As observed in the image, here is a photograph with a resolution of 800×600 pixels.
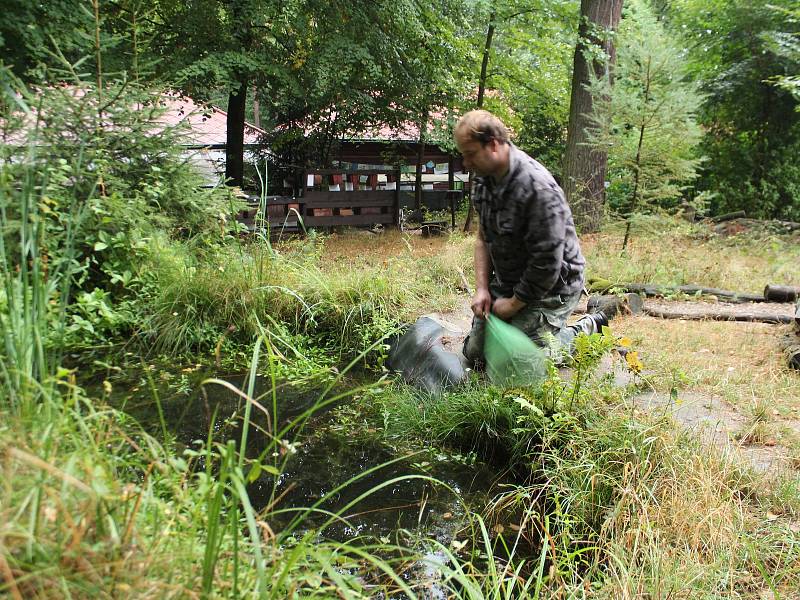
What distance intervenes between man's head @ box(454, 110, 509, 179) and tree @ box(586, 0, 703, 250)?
16.6 feet

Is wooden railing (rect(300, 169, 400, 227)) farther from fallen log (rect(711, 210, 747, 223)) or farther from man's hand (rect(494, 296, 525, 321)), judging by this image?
man's hand (rect(494, 296, 525, 321))

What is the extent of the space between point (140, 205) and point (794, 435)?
521 centimetres

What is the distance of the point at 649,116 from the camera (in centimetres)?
770

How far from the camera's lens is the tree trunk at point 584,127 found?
31.8ft

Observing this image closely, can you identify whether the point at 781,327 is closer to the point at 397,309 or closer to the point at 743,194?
the point at 397,309

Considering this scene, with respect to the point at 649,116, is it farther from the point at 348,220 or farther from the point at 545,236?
the point at 348,220

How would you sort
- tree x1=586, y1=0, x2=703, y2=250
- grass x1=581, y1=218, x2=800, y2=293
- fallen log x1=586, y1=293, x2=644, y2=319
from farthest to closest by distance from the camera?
tree x1=586, y1=0, x2=703, y2=250 → grass x1=581, y1=218, x2=800, y2=293 → fallen log x1=586, y1=293, x2=644, y2=319

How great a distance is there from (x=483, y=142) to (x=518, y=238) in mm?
570

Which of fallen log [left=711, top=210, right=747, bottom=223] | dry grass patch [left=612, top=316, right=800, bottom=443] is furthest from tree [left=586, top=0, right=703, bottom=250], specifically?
fallen log [left=711, top=210, right=747, bottom=223]

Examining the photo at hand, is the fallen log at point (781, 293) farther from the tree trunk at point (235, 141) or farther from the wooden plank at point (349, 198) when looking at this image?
the wooden plank at point (349, 198)

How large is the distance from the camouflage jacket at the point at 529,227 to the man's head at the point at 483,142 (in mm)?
80

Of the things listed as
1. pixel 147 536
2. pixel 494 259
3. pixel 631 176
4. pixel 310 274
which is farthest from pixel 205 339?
pixel 631 176

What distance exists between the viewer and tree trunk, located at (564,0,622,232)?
9703 millimetres

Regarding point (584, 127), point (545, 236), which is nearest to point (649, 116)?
point (584, 127)
